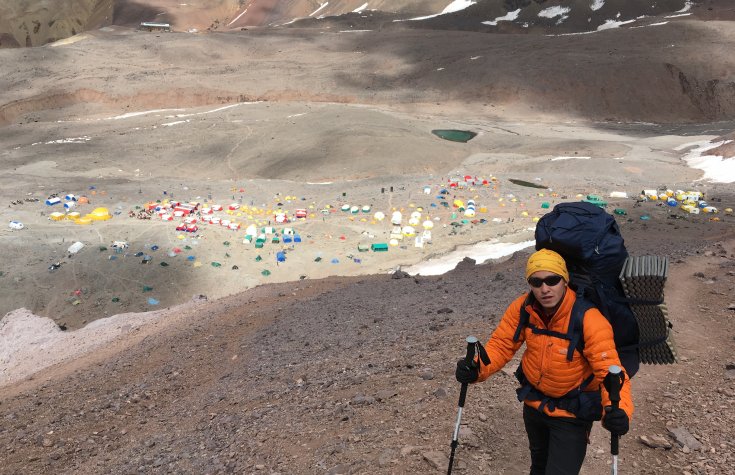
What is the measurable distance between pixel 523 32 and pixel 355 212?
183 feet

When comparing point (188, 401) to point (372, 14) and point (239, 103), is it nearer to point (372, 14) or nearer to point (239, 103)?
point (239, 103)

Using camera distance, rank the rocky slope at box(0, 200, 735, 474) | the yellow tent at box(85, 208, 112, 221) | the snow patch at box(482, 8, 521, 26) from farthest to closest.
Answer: the snow patch at box(482, 8, 521, 26) < the yellow tent at box(85, 208, 112, 221) < the rocky slope at box(0, 200, 735, 474)

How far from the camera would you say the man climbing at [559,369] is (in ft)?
11.8

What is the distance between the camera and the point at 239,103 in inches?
1825

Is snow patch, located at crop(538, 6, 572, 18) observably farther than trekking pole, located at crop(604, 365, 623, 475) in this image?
Yes

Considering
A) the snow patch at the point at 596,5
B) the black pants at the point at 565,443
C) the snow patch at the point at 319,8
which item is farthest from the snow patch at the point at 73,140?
the snow patch at the point at 319,8

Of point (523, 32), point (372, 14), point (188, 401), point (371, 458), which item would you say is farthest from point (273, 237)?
point (372, 14)

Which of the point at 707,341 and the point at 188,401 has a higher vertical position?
the point at 707,341

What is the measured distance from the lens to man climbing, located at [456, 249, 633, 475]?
3600 mm

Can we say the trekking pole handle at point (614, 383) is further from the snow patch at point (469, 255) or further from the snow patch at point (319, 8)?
the snow patch at point (319, 8)

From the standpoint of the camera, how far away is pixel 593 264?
3689 mm

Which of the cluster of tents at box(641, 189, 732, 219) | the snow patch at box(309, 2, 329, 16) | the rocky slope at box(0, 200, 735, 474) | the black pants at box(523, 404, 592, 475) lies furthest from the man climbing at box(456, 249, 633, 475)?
the snow patch at box(309, 2, 329, 16)

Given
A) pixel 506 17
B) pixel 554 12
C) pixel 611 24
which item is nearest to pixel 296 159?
pixel 611 24

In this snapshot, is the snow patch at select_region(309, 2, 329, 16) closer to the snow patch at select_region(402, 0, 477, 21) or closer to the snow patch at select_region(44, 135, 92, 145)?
the snow patch at select_region(402, 0, 477, 21)
